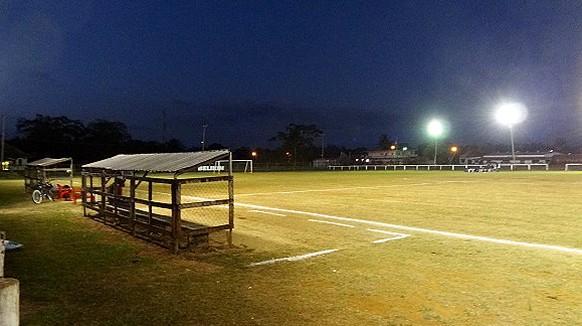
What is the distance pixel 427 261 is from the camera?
7160mm

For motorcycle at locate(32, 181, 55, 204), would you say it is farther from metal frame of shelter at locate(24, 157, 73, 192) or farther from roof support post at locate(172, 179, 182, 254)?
roof support post at locate(172, 179, 182, 254)

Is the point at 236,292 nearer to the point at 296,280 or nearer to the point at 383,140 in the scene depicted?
the point at 296,280

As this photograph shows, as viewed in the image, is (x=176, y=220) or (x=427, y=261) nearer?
(x=427, y=261)

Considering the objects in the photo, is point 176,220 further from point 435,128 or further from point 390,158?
point 390,158

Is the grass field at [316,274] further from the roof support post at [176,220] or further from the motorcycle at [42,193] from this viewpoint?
Result: the motorcycle at [42,193]

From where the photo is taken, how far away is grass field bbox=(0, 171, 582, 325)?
473cm

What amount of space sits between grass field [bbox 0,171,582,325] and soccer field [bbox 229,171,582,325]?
0.08ft

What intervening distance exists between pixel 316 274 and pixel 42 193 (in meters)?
15.5

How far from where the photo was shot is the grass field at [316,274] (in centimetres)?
473

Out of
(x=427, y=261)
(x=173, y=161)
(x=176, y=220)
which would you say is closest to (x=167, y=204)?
(x=176, y=220)

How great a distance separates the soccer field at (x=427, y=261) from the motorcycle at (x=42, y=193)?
9.17 m

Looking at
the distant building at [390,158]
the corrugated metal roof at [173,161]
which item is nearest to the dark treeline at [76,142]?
the distant building at [390,158]

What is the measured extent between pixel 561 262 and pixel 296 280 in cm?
458

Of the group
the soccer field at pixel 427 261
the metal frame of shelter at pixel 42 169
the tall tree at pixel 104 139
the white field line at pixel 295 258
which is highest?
the tall tree at pixel 104 139
